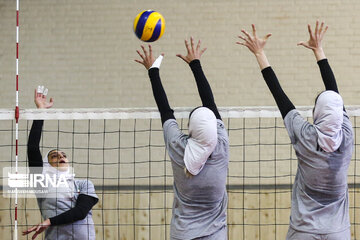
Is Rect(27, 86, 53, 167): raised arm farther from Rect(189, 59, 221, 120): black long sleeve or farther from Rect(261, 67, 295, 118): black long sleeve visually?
Rect(261, 67, 295, 118): black long sleeve

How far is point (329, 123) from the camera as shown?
14.7 feet

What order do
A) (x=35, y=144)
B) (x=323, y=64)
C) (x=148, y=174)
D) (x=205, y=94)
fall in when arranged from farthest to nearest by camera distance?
(x=148, y=174), (x=35, y=144), (x=205, y=94), (x=323, y=64)

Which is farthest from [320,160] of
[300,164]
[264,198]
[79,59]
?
[79,59]

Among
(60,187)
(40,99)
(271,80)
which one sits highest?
(271,80)

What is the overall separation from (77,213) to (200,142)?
186 cm

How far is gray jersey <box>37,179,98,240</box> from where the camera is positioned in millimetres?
6086

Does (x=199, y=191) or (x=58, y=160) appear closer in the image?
(x=199, y=191)

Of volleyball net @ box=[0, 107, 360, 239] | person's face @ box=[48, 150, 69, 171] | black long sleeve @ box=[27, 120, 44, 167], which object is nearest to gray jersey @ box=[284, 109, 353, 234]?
black long sleeve @ box=[27, 120, 44, 167]

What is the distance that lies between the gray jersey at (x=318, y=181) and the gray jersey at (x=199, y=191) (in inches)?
21.9

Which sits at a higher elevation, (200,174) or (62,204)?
(200,174)

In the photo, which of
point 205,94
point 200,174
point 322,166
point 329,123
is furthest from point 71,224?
point 329,123

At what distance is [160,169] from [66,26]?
2.78 meters

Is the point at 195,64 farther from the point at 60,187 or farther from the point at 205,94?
the point at 60,187

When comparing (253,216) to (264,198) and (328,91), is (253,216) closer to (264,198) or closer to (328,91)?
(264,198)
